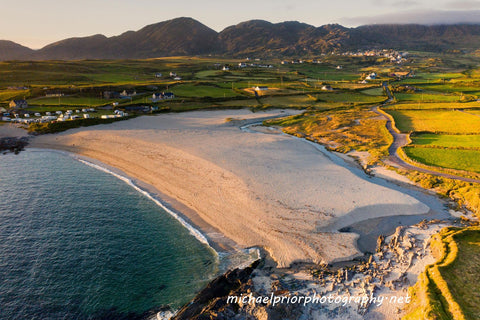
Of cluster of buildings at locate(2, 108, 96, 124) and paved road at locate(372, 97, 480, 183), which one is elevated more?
cluster of buildings at locate(2, 108, 96, 124)

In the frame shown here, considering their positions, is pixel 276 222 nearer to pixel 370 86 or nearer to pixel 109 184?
pixel 109 184

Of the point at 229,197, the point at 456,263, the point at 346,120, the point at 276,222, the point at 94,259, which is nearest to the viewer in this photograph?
the point at 456,263

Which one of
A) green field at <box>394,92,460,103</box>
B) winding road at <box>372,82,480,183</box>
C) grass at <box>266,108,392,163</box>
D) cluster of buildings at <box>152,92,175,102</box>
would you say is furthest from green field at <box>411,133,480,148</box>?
cluster of buildings at <box>152,92,175,102</box>

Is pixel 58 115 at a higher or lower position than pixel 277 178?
higher

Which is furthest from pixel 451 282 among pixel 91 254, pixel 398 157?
pixel 398 157

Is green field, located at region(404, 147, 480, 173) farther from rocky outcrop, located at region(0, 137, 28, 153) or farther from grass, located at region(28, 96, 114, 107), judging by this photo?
grass, located at region(28, 96, 114, 107)

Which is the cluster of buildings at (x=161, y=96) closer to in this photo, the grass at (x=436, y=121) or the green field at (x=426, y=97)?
the grass at (x=436, y=121)

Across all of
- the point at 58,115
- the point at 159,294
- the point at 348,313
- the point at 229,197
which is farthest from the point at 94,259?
the point at 58,115
